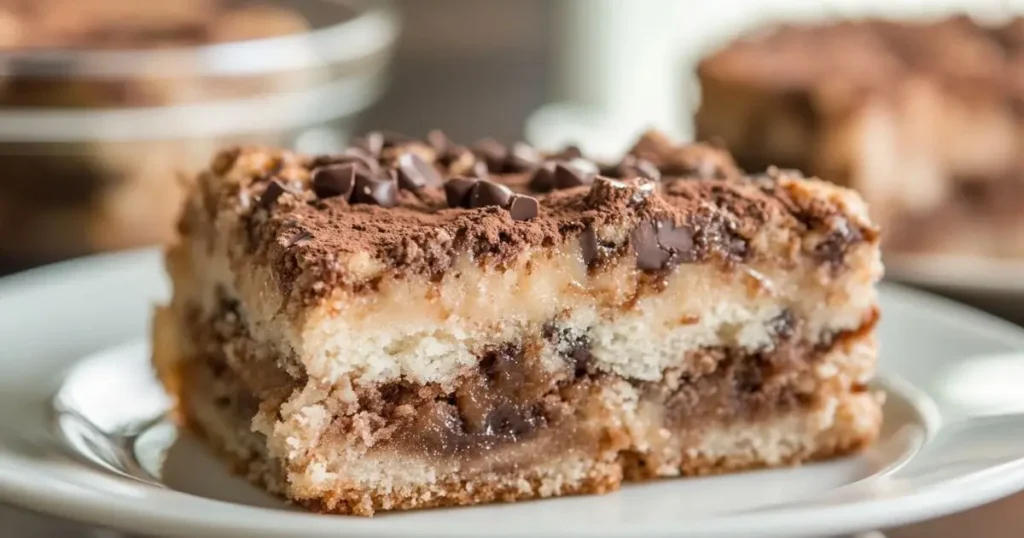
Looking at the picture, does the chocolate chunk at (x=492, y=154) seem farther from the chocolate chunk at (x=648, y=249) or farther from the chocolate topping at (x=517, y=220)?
the chocolate chunk at (x=648, y=249)

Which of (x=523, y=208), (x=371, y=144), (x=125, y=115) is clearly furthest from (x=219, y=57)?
(x=523, y=208)

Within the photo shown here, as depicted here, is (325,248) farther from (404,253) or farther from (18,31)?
(18,31)

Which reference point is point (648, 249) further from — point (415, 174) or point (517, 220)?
point (415, 174)

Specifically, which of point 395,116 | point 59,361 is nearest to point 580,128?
point 395,116

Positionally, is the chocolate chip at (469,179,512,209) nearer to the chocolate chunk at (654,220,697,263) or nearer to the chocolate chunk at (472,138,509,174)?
the chocolate chunk at (654,220,697,263)

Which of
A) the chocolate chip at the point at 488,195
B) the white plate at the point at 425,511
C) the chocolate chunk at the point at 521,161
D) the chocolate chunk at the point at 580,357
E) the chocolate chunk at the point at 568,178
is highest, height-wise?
the chocolate chip at the point at 488,195

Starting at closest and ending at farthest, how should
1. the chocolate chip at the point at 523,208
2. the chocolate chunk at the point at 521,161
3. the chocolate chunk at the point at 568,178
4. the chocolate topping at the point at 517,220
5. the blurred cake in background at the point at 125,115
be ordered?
the chocolate topping at the point at 517,220, the chocolate chip at the point at 523,208, the chocolate chunk at the point at 568,178, the chocolate chunk at the point at 521,161, the blurred cake in background at the point at 125,115

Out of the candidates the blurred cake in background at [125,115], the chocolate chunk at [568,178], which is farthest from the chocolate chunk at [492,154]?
the blurred cake in background at [125,115]
